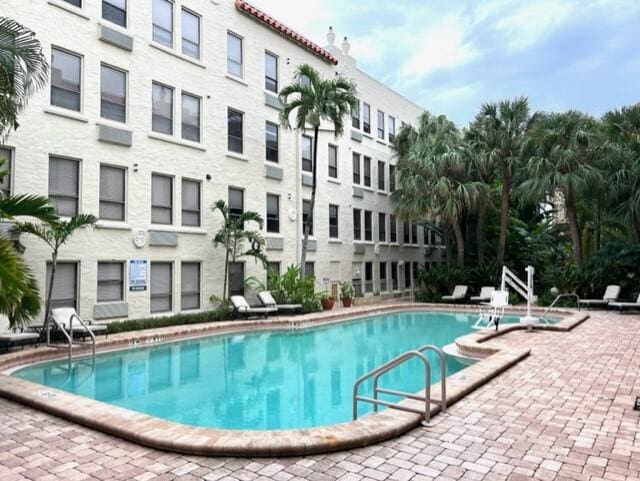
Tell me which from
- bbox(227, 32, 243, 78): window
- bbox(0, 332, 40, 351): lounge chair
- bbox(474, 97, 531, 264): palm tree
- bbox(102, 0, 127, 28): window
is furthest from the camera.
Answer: bbox(474, 97, 531, 264): palm tree

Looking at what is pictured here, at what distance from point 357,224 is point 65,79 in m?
16.1

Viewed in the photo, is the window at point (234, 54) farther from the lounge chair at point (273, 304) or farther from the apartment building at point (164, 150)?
the lounge chair at point (273, 304)

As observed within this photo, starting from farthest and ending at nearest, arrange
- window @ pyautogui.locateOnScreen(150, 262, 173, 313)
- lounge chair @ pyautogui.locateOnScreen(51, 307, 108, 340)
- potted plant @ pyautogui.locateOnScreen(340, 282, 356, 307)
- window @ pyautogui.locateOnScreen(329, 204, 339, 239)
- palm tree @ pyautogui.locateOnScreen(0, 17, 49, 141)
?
window @ pyautogui.locateOnScreen(329, 204, 339, 239) → potted plant @ pyautogui.locateOnScreen(340, 282, 356, 307) → window @ pyautogui.locateOnScreen(150, 262, 173, 313) → lounge chair @ pyautogui.locateOnScreen(51, 307, 108, 340) → palm tree @ pyautogui.locateOnScreen(0, 17, 49, 141)

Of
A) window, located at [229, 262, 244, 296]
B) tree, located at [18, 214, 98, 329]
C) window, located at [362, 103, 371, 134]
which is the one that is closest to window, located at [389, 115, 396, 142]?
window, located at [362, 103, 371, 134]

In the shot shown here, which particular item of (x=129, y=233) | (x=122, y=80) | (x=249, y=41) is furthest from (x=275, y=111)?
(x=129, y=233)

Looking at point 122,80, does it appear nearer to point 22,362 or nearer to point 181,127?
point 181,127

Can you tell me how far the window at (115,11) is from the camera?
14877mm

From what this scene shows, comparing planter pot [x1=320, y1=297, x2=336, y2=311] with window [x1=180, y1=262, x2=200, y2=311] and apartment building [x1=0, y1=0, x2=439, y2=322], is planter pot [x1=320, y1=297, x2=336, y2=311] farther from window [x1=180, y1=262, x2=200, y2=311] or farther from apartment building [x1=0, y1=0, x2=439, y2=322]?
window [x1=180, y1=262, x2=200, y2=311]

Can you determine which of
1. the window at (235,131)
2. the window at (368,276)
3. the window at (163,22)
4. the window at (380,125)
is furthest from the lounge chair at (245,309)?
the window at (380,125)

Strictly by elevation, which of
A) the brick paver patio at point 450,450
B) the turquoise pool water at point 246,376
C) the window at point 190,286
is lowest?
the turquoise pool water at point 246,376

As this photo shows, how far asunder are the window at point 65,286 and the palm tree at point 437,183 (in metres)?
15.5

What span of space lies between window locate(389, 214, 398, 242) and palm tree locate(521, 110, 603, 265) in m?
8.81

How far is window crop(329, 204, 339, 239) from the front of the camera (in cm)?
2434

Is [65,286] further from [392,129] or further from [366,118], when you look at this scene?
[392,129]
